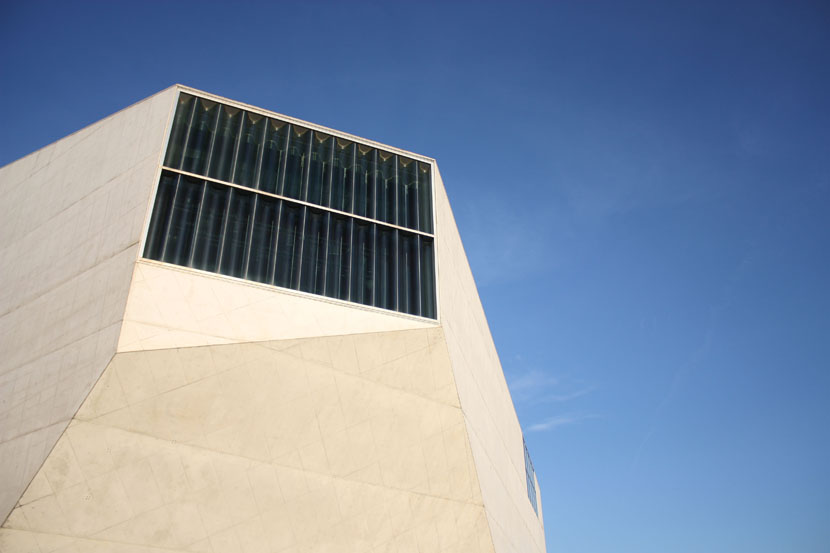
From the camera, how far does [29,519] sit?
1575 centimetres

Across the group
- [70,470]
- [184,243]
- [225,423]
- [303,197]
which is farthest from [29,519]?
[303,197]

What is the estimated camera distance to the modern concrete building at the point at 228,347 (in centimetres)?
1661

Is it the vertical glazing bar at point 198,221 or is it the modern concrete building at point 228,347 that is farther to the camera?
the vertical glazing bar at point 198,221

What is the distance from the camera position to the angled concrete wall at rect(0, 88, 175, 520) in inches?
659

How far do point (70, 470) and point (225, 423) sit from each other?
3.89m

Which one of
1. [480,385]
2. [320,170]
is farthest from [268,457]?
[480,385]

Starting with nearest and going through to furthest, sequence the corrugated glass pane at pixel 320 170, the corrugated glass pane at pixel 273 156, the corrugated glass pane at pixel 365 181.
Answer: the corrugated glass pane at pixel 273 156 → the corrugated glass pane at pixel 320 170 → the corrugated glass pane at pixel 365 181

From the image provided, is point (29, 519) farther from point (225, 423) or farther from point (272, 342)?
point (272, 342)

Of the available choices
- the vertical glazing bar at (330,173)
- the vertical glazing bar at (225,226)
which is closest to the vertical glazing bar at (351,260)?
the vertical glazing bar at (330,173)

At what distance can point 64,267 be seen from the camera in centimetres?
1950

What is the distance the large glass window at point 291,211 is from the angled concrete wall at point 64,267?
110 centimetres

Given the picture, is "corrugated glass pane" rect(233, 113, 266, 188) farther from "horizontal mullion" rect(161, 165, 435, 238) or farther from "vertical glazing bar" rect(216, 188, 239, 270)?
"vertical glazing bar" rect(216, 188, 239, 270)

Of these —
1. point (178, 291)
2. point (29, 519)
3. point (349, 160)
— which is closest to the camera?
point (29, 519)

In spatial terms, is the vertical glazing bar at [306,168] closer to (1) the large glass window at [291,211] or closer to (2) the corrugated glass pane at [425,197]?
(1) the large glass window at [291,211]
